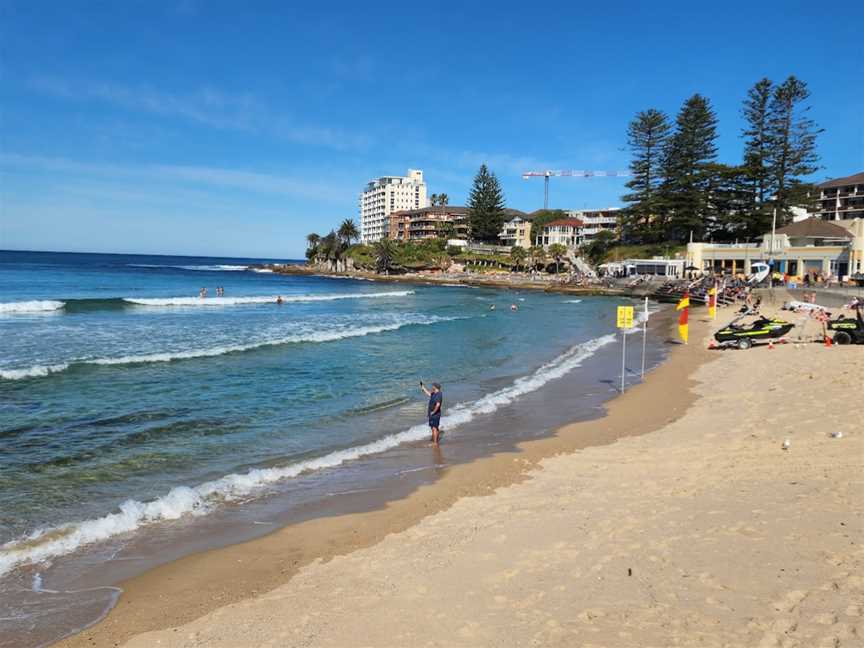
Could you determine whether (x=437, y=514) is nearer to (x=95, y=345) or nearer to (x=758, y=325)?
(x=758, y=325)

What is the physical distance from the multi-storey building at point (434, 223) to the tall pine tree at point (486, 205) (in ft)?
38.6

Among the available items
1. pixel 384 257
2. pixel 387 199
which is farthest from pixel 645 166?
pixel 387 199

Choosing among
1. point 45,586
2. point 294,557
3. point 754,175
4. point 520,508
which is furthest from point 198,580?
point 754,175

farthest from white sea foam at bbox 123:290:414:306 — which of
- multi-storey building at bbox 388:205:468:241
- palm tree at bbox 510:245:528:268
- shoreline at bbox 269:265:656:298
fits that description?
multi-storey building at bbox 388:205:468:241

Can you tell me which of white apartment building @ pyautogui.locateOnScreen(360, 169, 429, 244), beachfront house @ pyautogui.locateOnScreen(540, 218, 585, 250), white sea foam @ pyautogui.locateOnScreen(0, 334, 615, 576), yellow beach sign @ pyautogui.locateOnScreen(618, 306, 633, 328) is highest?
white apartment building @ pyautogui.locateOnScreen(360, 169, 429, 244)

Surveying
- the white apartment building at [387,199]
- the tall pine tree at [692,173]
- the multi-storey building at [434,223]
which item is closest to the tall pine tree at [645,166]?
the tall pine tree at [692,173]

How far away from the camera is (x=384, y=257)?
117500 millimetres

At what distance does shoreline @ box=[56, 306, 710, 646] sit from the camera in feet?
19.5

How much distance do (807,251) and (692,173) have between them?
22.6 meters

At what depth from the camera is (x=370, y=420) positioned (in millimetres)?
14656

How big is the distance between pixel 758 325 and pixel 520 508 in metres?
19.8

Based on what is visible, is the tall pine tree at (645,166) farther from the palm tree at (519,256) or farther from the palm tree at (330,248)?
the palm tree at (330,248)

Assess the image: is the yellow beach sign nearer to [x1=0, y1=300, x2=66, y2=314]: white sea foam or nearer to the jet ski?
the jet ski

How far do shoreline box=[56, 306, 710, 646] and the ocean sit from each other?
1.22 ft
